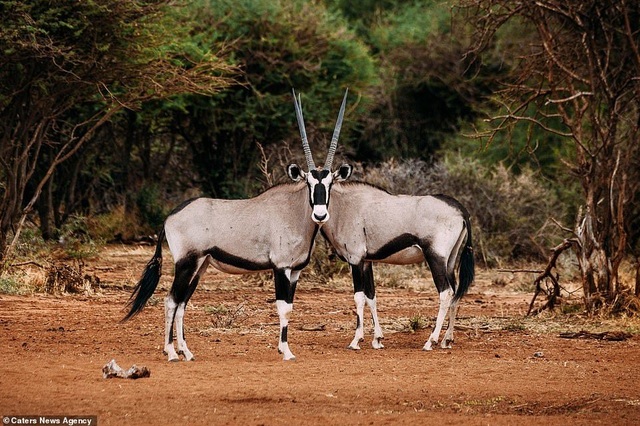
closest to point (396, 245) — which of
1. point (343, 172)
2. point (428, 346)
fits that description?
point (343, 172)

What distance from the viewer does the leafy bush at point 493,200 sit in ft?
64.1

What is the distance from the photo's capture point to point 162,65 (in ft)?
51.6

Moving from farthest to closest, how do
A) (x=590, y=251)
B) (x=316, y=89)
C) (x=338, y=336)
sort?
(x=316, y=89) < (x=590, y=251) < (x=338, y=336)

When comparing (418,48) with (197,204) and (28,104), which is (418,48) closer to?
(28,104)

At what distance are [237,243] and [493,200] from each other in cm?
1103

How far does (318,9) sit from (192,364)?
56.3 ft

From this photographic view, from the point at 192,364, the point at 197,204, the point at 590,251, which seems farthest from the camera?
the point at 590,251

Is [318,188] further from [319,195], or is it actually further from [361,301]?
[361,301]

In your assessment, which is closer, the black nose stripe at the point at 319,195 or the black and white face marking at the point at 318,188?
the black and white face marking at the point at 318,188

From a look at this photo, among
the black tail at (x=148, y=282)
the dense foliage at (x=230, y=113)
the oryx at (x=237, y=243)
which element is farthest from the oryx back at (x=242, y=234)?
the dense foliage at (x=230, y=113)

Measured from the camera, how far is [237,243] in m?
9.74

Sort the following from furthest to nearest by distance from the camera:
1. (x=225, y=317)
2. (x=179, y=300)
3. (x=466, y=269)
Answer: (x=225, y=317) < (x=466, y=269) < (x=179, y=300)

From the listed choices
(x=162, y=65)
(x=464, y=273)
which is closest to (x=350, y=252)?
(x=464, y=273)

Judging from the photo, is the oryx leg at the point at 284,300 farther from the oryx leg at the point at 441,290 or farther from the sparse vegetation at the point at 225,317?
the sparse vegetation at the point at 225,317
